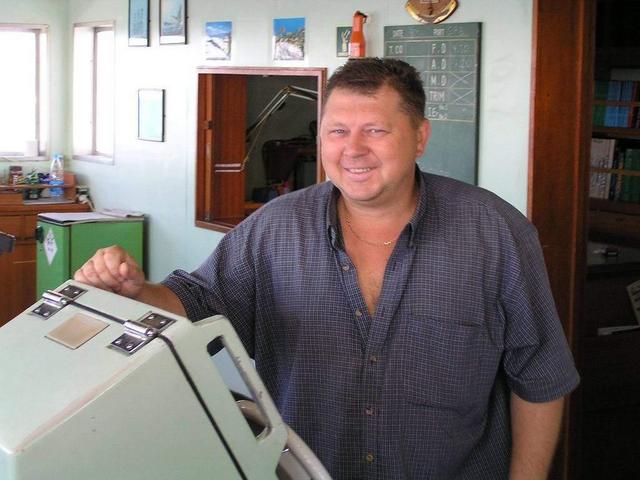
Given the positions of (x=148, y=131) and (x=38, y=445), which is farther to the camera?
(x=148, y=131)

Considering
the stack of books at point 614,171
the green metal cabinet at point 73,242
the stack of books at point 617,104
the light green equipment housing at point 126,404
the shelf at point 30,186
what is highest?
the stack of books at point 617,104

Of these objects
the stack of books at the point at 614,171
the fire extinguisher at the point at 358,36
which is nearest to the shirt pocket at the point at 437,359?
the fire extinguisher at the point at 358,36

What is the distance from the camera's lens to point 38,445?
120 centimetres

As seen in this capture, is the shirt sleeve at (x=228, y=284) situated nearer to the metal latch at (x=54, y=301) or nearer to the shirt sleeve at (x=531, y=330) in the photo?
the metal latch at (x=54, y=301)

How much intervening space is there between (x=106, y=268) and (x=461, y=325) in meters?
0.67

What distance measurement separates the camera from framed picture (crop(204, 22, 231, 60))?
516 centimetres

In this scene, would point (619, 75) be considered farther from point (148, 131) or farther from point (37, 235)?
point (37, 235)

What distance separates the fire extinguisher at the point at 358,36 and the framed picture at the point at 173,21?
5.44ft

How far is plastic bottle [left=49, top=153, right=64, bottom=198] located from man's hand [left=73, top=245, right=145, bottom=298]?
5296 millimetres

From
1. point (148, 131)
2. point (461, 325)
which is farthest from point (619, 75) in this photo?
point (461, 325)

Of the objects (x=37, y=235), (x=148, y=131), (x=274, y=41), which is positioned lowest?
(x=37, y=235)

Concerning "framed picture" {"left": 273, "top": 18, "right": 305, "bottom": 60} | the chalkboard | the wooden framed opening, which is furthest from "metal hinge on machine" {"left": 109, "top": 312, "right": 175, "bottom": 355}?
"framed picture" {"left": 273, "top": 18, "right": 305, "bottom": 60}

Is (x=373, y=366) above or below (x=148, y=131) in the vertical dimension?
below

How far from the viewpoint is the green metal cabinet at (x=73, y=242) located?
5844 millimetres
